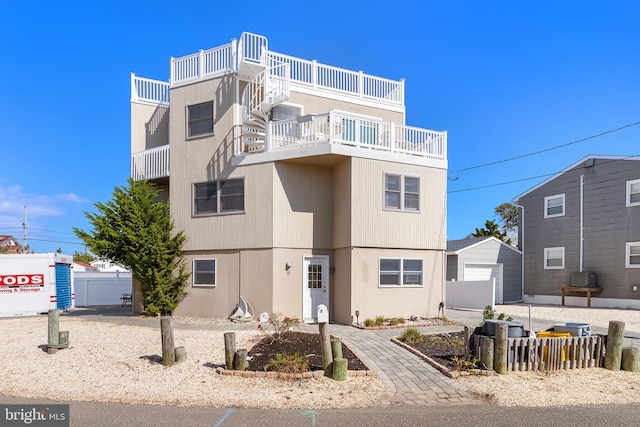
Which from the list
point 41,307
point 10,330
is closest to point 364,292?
point 10,330

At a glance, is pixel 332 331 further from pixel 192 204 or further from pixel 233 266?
pixel 192 204

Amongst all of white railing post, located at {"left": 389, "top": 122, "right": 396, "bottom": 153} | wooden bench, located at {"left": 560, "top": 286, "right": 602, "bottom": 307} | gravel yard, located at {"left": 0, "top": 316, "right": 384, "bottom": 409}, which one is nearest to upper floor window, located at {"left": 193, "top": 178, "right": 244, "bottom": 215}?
gravel yard, located at {"left": 0, "top": 316, "right": 384, "bottom": 409}

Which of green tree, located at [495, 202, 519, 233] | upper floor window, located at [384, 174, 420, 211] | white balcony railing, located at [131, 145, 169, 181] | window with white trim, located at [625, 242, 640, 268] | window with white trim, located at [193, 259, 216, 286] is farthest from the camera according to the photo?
green tree, located at [495, 202, 519, 233]

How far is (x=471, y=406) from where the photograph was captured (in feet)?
20.0

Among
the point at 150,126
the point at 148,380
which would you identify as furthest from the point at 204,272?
the point at 148,380

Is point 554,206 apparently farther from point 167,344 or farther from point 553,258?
point 167,344

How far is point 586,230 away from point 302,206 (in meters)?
15.5

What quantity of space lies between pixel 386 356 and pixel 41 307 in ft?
44.8

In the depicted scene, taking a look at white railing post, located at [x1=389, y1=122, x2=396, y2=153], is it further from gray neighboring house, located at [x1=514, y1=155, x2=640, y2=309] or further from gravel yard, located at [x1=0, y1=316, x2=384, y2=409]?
gray neighboring house, located at [x1=514, y1=155, x2=640, y2=309]

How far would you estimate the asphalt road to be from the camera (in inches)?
217

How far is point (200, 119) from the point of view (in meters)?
14.6

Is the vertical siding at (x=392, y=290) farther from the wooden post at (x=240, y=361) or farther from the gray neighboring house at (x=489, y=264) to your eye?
the gray neighboring house at (x=489, y=264)

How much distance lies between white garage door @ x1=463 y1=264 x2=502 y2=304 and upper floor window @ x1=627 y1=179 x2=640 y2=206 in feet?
21.5

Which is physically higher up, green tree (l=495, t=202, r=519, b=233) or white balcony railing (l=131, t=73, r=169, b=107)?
white balcony railing (l=131, t=73, r=169, b=107)
